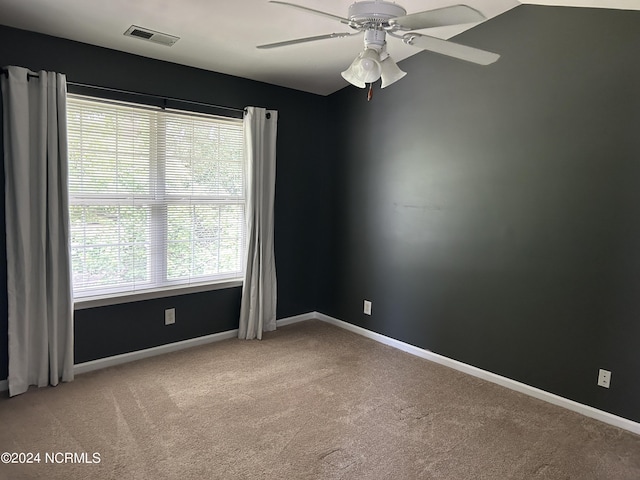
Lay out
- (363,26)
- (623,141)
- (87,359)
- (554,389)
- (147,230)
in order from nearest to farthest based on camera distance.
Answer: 1. (363,26)
2. (623,141)
3. (554,389)
4. (87,359)
5. (147,230)

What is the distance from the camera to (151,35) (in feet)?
9.68

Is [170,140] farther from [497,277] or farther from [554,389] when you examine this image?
[554,389]

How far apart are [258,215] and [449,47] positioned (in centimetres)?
239

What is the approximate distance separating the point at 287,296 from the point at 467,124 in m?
2.32

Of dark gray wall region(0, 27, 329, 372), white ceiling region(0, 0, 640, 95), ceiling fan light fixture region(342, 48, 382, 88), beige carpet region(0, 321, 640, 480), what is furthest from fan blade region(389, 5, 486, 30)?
dark gray wall region(0, 27, 329, 372)

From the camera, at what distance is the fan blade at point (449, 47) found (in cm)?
192

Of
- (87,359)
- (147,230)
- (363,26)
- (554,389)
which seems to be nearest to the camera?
(363,26)

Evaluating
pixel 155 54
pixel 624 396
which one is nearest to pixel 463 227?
pixel 624 396

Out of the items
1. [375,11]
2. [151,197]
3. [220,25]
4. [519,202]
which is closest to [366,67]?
[375,11]

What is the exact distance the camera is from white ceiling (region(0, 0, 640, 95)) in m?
2.58

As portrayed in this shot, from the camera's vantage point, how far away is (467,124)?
339cm

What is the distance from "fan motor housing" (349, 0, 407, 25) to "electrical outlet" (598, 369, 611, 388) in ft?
8.02

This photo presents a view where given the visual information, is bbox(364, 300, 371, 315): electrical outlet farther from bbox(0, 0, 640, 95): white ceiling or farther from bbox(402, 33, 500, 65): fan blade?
bbox(402, 33, 500, 65): fan blade

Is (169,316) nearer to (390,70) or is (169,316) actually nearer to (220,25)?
(220,25)
